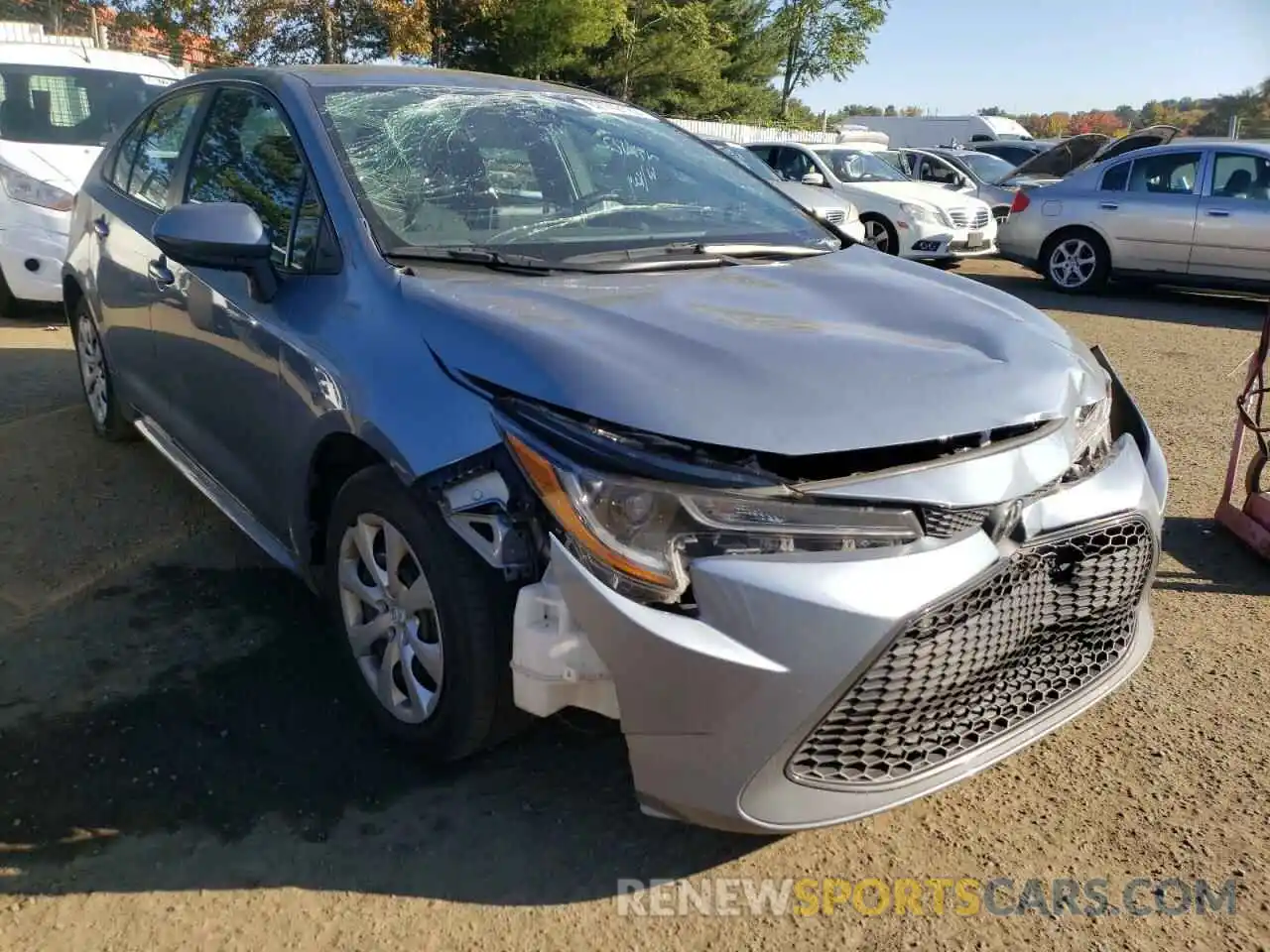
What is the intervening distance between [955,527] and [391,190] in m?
1.79

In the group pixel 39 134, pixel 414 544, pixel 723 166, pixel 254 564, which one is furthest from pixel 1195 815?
pixel 39 134

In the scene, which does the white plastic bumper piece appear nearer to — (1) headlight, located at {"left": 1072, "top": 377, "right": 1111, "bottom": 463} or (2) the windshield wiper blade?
(2) the windshield wiper blade

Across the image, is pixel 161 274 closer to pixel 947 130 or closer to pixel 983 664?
pixel 983 664

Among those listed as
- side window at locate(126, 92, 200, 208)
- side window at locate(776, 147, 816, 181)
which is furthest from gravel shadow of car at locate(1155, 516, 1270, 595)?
side window at locate(776, 147, 816, 181)

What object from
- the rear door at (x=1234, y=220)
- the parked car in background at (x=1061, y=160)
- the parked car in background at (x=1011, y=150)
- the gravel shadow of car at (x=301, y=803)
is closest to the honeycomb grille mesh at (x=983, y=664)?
the gravel shadow of car at (x=301, y=803)

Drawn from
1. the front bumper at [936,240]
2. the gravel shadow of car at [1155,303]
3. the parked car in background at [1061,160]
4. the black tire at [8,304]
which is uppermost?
the parked car in background at [1061,160]

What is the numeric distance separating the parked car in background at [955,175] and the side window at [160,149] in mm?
12383

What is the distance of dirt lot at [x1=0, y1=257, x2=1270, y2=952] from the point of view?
7.29 feet

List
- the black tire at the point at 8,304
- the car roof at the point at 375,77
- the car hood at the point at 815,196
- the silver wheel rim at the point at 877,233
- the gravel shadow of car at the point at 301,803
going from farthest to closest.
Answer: the silver wheel rim at the point at 877,233
the car hood at the point at 815,196
the black tire at the point at 8,304
the car roof at the point at 375,77
the gravel shadow of car at the point at 301,803

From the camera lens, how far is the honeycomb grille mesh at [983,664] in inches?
81.5

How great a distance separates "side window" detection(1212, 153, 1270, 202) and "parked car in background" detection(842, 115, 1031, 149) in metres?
18.7

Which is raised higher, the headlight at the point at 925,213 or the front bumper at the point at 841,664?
the headlight at the point at 925,213

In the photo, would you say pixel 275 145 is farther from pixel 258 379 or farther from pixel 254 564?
pixel 254 564

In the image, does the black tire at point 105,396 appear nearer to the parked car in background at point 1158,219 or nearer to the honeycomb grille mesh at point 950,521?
the honeycomb grille mesh at point 950,521
